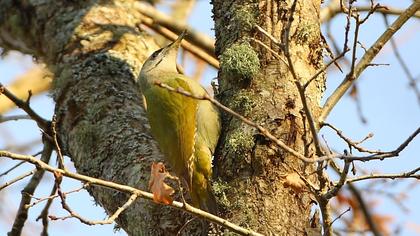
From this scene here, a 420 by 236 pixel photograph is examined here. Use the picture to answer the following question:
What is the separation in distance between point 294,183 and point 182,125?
128 cm

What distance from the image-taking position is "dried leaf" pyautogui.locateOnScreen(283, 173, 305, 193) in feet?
10.3

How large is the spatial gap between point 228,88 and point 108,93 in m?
0.99

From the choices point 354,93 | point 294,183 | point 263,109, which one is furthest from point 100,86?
point 354,93

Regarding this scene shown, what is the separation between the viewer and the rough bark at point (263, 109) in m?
3.16

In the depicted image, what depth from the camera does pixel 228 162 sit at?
3.39 metres

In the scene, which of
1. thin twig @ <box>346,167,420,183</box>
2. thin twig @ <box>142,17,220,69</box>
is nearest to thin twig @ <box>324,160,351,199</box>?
thin twig @ <box>346,167,420,183</box>

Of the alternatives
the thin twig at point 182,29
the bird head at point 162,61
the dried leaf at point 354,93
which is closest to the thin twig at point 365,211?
the dried leaf at point 354,93

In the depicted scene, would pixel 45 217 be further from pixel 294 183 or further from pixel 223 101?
pixel 294 183

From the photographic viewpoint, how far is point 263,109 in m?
3.41

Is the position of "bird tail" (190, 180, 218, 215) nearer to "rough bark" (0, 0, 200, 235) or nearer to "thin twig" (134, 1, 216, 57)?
"rough bark" (0, 0, 200, 235)

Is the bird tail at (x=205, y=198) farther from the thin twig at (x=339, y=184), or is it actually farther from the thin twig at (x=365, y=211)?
the thin twig at (x=365, y=211)

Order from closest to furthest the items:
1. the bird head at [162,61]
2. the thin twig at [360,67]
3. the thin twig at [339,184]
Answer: the thin twig at [339,184] → the thin twig at [360,67] → the bird head at [162,61]

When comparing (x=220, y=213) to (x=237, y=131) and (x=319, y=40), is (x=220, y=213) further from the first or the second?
(x=319, y=40)

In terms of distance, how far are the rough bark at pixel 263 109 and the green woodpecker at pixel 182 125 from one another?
20cm
